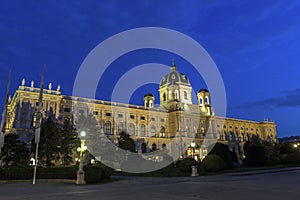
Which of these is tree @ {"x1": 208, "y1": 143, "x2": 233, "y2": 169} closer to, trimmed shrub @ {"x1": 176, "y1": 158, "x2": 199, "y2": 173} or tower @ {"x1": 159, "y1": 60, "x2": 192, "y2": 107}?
trimmed shrub @ {"x1": 176, "y1": 158, "x2": 199, "y2": 173}

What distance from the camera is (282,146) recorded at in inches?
1474

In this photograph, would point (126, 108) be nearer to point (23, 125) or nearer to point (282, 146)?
point (23, 125)

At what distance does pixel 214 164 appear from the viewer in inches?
939

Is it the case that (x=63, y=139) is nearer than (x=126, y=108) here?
Yes

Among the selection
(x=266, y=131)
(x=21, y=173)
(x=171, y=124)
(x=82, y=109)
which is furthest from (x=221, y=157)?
(x=266, y=131)

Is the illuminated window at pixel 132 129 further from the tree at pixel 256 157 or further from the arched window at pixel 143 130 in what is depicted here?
the tree at pixel 256 157

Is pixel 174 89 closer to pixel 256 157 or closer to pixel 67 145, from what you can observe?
pixel 256 157

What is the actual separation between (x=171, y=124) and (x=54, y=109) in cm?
3112

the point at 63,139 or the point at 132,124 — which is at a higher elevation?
the point at 132,124

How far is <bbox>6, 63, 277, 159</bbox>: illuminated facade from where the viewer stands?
1826 inches

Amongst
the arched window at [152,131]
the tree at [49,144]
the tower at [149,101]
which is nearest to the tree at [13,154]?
the tree at [49,144]

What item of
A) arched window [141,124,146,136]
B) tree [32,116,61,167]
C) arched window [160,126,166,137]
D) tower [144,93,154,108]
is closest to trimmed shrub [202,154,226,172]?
tree [32,116,61,167]

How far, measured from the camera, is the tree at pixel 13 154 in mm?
28812

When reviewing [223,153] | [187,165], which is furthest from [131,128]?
[187,165]
